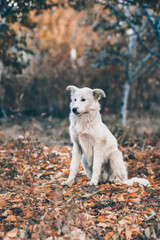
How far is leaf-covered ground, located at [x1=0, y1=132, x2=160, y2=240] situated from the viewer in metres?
2.77

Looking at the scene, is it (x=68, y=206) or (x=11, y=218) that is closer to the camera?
(x=11, y=218)

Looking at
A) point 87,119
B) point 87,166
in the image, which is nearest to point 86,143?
point 87,119

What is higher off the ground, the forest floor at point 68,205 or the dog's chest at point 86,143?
the dog's chest at point 86,143

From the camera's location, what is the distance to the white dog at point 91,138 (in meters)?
4.07

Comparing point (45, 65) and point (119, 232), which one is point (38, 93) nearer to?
point (45, 65)

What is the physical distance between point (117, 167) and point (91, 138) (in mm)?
718

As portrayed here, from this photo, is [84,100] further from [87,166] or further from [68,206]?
[68,206]

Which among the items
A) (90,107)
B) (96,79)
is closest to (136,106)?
(96,79)

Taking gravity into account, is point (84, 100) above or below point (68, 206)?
above

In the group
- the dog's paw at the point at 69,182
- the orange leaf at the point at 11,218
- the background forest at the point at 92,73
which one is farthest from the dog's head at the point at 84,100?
the background forest at the point at 92,73

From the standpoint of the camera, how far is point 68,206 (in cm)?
321

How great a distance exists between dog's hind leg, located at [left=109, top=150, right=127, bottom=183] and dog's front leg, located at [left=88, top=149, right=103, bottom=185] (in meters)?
0.29

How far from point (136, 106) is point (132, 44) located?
4.64m

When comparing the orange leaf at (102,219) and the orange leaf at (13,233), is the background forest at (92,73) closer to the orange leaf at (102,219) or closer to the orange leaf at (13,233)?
the orange leaf at (102,219)
